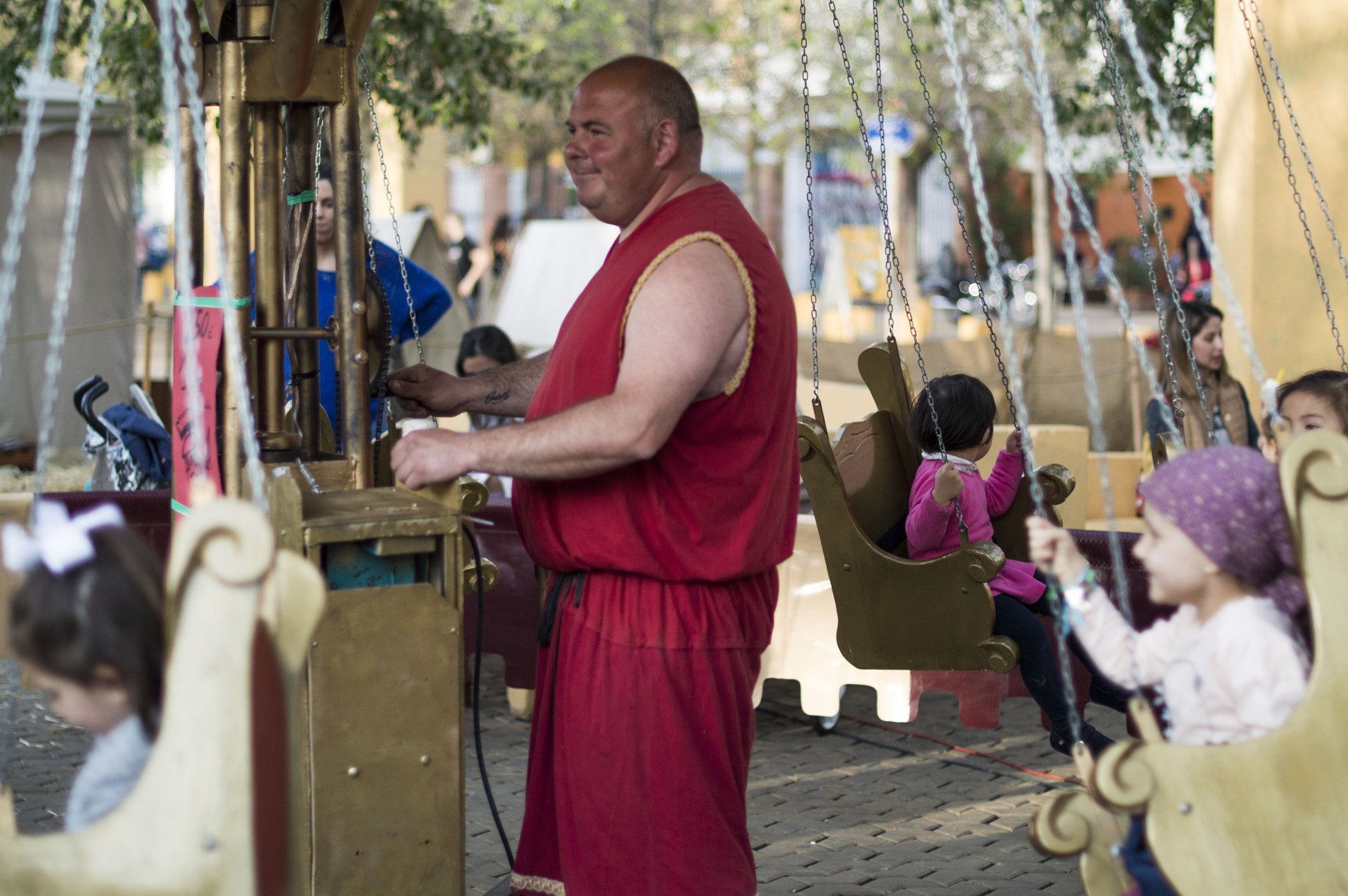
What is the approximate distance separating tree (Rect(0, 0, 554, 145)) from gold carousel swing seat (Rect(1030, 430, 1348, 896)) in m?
6.66

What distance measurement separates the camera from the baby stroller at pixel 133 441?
5.71m

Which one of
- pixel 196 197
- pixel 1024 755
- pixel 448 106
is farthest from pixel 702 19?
pixel 196 197

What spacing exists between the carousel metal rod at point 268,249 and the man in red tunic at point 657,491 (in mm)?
504

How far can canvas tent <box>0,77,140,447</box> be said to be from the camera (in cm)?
1061

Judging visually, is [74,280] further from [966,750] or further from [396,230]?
[966,750]

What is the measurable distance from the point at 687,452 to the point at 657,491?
91 mm

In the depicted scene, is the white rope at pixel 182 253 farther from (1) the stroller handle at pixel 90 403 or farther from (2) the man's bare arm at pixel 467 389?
(1) the stroller handle at pixel 90 403

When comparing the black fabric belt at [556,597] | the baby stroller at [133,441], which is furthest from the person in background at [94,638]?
the baby stroller at [133,441]

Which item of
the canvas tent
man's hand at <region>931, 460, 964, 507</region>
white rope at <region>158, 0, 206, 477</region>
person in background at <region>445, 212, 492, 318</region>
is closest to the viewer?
white rope at <region>158, 0, 206, 477</region>

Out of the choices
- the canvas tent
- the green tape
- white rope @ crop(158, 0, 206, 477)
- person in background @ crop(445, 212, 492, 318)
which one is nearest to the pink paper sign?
the green tape

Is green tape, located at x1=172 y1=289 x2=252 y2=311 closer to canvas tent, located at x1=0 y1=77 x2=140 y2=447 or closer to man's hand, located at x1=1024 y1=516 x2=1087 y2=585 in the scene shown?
man's hand, located at x1=1024 y1=516 x2=1087 y2=585

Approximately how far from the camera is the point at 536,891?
2848 mm

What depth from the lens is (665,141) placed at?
2.63 meters

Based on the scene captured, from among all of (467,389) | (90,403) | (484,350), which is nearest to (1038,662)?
(467,389)
